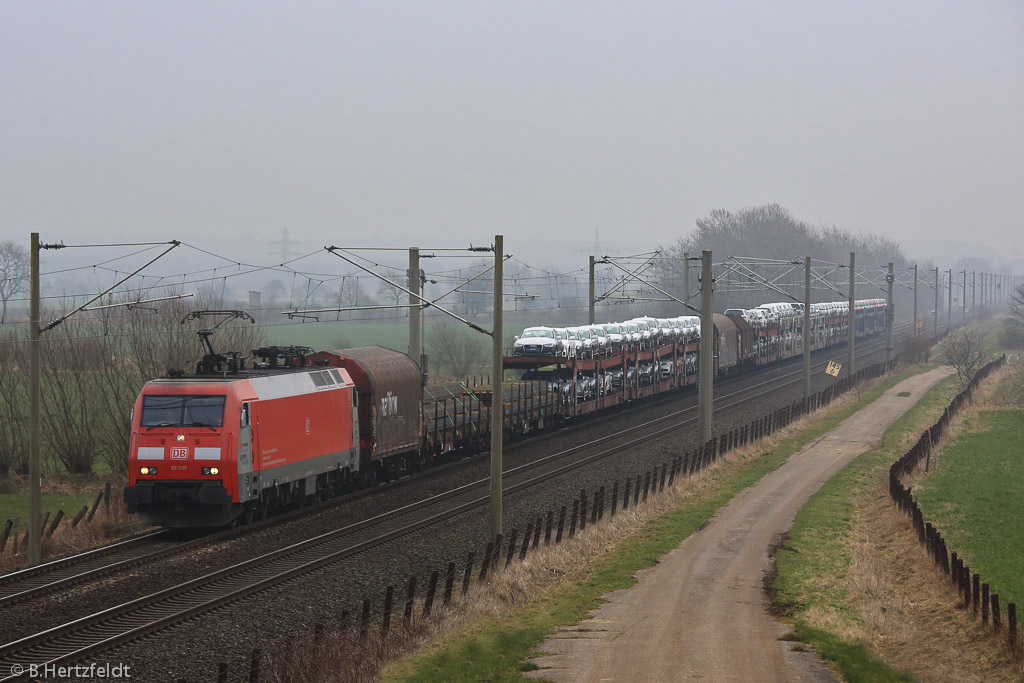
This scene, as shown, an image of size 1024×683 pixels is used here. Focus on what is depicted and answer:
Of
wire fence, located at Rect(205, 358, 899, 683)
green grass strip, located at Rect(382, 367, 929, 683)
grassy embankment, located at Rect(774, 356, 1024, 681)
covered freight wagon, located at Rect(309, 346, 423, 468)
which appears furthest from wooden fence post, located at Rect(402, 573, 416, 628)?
covered freight wagon, located at Rect(309, 346, 423, 468)

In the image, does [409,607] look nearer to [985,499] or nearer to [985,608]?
[985,608]

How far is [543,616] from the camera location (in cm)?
1938

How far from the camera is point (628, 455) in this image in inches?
1554

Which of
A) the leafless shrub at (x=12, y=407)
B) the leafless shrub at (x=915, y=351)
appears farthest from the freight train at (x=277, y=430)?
the leafless shrub at (x=915, y=351)

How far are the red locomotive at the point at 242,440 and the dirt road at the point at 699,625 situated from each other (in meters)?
9.37

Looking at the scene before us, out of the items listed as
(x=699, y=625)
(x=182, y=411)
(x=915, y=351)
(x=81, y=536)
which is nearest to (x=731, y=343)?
(x=915, y=351)

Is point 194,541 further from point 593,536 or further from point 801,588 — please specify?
point 801,588

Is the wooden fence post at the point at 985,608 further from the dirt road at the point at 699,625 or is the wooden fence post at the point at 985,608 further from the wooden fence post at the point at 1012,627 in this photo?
the dirt road at the point at 699,625

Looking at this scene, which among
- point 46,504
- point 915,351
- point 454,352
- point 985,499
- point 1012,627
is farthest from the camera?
point 915,351

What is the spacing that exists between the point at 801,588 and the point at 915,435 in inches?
1091

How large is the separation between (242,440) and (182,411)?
1.54 metres

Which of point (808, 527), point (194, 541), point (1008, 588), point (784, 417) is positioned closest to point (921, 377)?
point (784, 417)

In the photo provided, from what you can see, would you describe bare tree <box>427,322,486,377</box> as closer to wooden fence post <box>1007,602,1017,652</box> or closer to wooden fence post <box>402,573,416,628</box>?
wooden fence post <box>402,573,416,628</box>

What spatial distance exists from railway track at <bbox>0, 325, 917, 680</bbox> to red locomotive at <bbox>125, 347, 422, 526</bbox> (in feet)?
4.08
